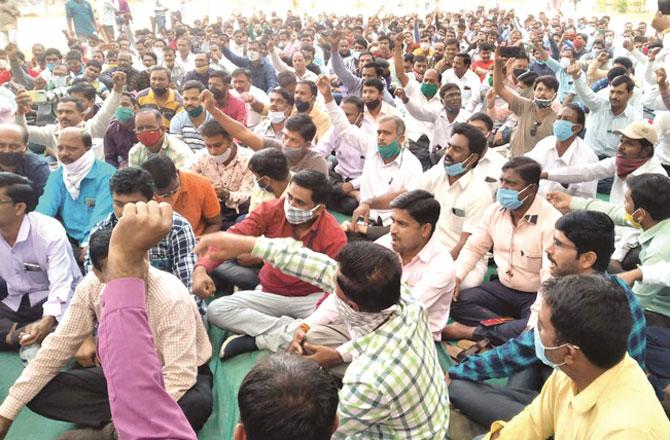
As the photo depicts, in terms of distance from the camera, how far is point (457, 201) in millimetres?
3906

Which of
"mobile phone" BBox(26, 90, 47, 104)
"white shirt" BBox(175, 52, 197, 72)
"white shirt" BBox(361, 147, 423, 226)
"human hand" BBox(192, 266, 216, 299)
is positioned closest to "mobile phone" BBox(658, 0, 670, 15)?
"white shirt" BBox(361, 147, 423, 226)

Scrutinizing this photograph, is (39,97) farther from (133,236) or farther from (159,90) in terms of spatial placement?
(133,236)

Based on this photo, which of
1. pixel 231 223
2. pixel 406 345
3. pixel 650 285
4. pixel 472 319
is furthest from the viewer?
pixel 231 223

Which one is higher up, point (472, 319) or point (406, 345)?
point (406, 345)

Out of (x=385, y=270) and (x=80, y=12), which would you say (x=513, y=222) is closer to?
(x=385, y=270)

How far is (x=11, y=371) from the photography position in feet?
9.73

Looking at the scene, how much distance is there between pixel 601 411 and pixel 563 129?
330 centimetres

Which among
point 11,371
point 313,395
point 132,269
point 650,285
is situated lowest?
point 11,371

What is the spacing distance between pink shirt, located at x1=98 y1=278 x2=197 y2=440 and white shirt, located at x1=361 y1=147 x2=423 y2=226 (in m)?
3.42

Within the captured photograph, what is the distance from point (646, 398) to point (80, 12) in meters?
13.9

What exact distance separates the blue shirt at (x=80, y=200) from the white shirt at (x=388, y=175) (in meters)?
1.92

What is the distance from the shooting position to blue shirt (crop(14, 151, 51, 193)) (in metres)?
4.23

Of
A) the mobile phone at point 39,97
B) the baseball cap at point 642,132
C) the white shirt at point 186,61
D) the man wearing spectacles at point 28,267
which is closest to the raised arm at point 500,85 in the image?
the baseball cap at point 642,132

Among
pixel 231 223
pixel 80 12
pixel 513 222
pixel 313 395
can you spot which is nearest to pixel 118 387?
pixel 313 395
